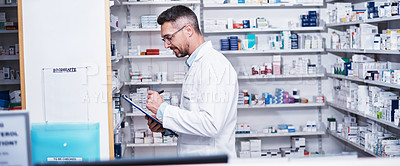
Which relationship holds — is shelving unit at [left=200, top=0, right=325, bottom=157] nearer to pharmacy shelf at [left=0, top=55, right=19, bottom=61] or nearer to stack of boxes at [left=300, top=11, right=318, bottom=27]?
stack of boxes at [left=300, top=11, right=318, bottom=27]

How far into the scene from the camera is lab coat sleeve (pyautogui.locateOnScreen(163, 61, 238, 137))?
2.10m

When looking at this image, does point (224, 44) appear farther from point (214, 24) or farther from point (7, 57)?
point (7, 57)

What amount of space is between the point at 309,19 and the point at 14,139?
178 inches

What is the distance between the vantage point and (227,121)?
2.31 m

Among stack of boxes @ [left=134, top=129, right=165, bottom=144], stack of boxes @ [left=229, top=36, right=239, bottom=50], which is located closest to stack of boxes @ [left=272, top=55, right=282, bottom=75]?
stack of boxes @ [left=229, top=36, right=239, bottom=50]

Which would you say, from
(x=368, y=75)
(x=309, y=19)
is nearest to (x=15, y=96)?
(x=309, y=19)

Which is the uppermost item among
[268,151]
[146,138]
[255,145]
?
[146,138]

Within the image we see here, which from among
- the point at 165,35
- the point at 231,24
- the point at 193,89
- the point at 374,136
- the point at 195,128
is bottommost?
the point at 374,136

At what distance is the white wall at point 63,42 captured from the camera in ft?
8.53

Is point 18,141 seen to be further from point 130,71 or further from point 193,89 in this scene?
point 130,71

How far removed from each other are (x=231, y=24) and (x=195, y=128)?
3.11 m

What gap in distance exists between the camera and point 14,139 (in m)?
1.30

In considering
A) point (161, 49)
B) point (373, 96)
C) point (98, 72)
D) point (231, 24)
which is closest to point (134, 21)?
point (161, 49)

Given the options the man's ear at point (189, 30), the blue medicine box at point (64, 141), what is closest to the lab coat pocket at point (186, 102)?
the man's ear at point (189, 30)
